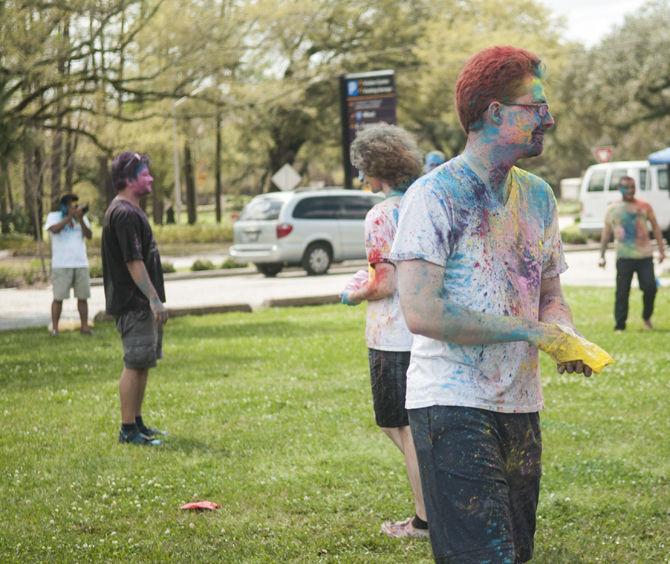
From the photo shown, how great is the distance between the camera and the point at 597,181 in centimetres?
3522

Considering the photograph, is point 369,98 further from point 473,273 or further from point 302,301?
point 473,273

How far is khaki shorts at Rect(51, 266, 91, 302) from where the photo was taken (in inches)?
561

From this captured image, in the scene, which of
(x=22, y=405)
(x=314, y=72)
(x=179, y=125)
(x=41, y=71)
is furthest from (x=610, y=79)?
(x=22, y=405)

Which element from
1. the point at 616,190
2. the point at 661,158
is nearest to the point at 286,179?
the point at 616,190

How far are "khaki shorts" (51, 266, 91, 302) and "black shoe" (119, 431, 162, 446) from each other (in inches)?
263

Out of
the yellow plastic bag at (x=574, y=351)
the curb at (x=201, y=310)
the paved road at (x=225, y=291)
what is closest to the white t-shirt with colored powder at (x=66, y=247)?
the curb at (x=201, y=310)

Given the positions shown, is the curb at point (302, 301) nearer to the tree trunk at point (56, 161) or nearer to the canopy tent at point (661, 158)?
the tree trunk at point (56, 161)

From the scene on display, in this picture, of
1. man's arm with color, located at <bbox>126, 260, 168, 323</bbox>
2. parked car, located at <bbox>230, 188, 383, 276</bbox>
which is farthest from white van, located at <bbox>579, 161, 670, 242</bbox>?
man's arm with color, located at <bbox>126, 260, 168, 323</bbox>

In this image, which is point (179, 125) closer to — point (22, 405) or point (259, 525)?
point (22, 405)

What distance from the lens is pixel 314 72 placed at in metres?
46.1

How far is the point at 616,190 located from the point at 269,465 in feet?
96.1

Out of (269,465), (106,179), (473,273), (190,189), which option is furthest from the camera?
(190,189)

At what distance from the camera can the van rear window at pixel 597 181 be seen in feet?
115

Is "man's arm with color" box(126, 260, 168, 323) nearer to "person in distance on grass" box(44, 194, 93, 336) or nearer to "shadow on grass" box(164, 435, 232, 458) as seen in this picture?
"shadow on grass" box(164, 435, 232, 458)
